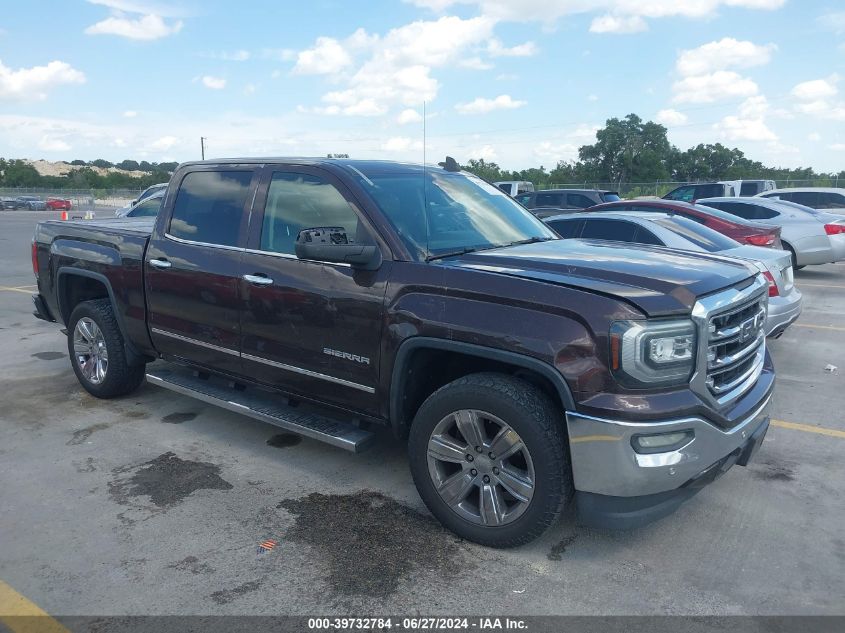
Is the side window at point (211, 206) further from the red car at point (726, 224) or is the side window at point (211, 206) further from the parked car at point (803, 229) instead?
the parked car at point (803, 229)

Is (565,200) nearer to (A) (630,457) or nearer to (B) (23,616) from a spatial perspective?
(A) (630,457)

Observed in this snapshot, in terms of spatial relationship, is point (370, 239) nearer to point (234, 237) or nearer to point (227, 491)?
point (234, 237)

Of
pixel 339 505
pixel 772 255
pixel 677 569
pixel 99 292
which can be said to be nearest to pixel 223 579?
pixel 339 505

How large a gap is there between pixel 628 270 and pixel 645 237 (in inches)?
195

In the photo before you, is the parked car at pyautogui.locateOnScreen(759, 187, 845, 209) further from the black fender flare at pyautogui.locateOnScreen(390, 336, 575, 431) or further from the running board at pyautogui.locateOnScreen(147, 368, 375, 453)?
the black fender flare at pyautogui.locateOnScreen(390, 336, 575, 431)

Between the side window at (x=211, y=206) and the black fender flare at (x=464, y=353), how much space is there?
5.25 ft

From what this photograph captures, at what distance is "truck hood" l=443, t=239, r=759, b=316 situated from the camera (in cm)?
314

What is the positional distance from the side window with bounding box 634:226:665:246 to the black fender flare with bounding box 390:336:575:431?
5.14 meters

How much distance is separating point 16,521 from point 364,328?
2.16m

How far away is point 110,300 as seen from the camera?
559cm

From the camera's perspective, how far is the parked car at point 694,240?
6910 mm

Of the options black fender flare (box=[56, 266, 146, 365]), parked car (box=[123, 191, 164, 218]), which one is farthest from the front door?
parked car (box=[123, 191, 164, 218])

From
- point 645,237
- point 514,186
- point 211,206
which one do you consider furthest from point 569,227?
point 514,186

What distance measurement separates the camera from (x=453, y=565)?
3398mm
